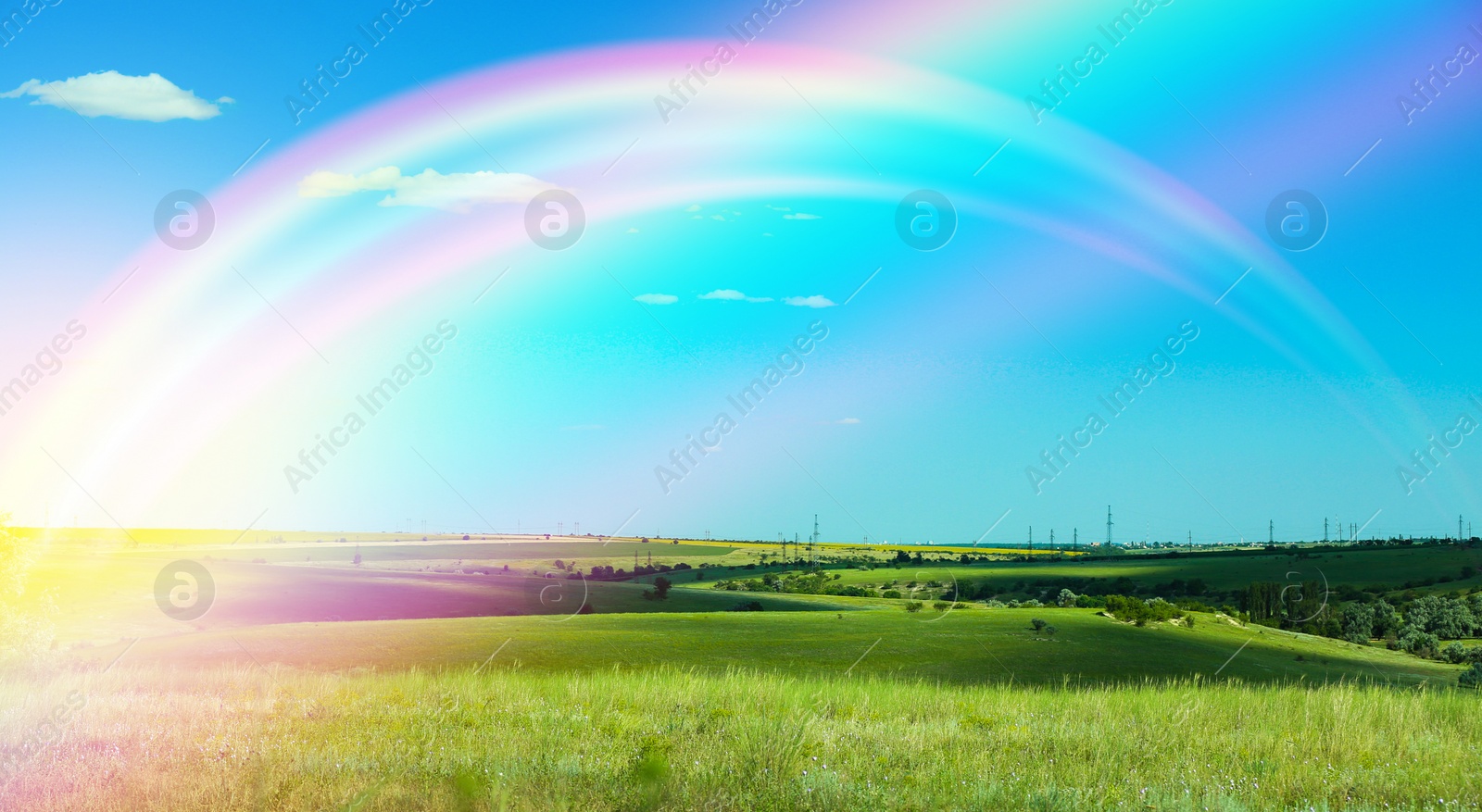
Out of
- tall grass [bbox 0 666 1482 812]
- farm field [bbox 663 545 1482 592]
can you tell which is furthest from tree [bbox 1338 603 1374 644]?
tall grass [bbox 0 666 1482 812]

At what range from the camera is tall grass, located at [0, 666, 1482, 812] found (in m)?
8.52

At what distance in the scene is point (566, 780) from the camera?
8.89 metres

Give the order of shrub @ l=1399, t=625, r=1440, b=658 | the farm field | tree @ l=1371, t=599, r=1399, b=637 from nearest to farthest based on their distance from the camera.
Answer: shrub @ l=1399, t=625, r=1440, b=658 → tree @ l=1371, t=599, r=1399, b=637 → the farm field

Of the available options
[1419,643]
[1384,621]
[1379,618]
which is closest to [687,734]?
[1419,643]

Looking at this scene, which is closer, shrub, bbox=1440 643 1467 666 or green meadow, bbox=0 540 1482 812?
green meadow, bbox=0 540 1482 812

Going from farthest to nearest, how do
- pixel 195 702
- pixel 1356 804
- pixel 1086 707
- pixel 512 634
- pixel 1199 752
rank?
pixel 512 634 < pixel 1086 707 < pixel 195 702 < pixel 1199 752 < pixel 1356 804

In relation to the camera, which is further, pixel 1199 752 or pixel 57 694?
pixel 57 694

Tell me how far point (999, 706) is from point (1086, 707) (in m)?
1.35

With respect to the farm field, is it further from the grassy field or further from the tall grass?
the tall grass

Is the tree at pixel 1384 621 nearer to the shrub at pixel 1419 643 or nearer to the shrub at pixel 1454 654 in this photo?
the shrub at pixel 1419 643

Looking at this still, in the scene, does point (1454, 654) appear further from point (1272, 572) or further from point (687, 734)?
point (1272, 572)

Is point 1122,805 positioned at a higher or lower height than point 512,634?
higher

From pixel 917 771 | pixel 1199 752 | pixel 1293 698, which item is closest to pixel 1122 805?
pixel 917 771

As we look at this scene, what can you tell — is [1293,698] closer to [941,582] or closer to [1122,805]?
[1122,805]
